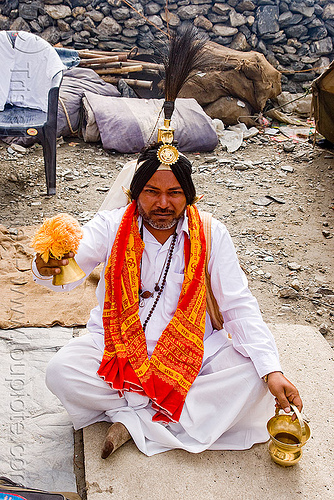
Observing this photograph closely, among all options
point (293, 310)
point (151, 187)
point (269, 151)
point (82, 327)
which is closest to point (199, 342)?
point (151, 187)

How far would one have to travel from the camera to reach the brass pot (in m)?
1.98

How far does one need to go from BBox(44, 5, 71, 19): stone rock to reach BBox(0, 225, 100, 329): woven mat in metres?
6.66

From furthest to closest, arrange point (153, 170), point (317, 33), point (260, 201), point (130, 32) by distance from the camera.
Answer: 1. point (317, 33)
2. point (130, 32)
3. point (260, 201)
4. point (153, 170)

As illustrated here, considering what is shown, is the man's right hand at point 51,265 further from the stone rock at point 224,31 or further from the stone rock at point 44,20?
the stone rock at point 224,31

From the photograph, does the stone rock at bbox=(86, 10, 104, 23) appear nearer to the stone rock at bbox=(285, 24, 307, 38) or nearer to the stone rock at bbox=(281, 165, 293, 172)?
the stone rock at bbox=(285, 24, 307, 38)

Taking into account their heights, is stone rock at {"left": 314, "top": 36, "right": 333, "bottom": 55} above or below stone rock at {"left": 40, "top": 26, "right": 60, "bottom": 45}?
above

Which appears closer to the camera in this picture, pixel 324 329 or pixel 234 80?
pixel 324 329

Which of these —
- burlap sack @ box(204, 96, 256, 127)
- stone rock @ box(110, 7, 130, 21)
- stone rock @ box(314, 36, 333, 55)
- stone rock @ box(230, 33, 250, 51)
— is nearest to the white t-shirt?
burlap sack @ box(204, 96, 256, 127)

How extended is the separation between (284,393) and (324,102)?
557cm

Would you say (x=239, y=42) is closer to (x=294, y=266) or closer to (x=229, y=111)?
(x=229, y=111)

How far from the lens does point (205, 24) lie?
378 inches

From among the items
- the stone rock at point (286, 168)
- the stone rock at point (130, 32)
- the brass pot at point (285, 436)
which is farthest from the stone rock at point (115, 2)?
the brass pot at point (285, 436)

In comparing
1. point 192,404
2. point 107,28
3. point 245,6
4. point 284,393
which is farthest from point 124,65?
point 284,393

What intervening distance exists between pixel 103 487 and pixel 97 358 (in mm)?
547
